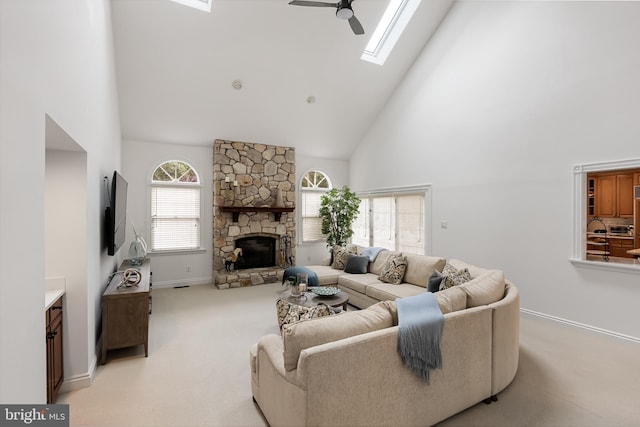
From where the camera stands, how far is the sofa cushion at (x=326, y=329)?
1.68 metres

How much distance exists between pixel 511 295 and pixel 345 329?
5.52 ft

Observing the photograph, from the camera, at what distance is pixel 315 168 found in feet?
24.9

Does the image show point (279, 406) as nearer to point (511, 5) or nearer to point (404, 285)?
point (404, 285)

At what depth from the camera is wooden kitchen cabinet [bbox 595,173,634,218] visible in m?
5.62

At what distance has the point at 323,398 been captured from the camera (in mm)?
1608

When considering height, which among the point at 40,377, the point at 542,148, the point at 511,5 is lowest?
the point at 40,377

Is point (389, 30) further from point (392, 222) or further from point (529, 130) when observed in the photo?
point (392, 222)

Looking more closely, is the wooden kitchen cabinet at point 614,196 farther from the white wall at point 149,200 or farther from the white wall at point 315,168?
the white wall at point 149,200

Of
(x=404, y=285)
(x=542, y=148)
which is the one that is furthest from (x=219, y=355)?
(x=542, y=148)

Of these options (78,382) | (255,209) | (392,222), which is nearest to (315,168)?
(255,209)

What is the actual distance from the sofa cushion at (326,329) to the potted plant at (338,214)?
16.2ft

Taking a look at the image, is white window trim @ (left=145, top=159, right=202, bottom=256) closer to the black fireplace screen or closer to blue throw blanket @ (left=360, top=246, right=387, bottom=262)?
the black fireplace screen

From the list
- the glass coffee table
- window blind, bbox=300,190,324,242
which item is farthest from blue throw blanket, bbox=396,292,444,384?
window blind, bbox=300,190,324,242

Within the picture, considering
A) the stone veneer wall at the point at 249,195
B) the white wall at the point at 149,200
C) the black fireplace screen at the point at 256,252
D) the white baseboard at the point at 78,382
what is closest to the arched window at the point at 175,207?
the white wall at the point at 149,200
